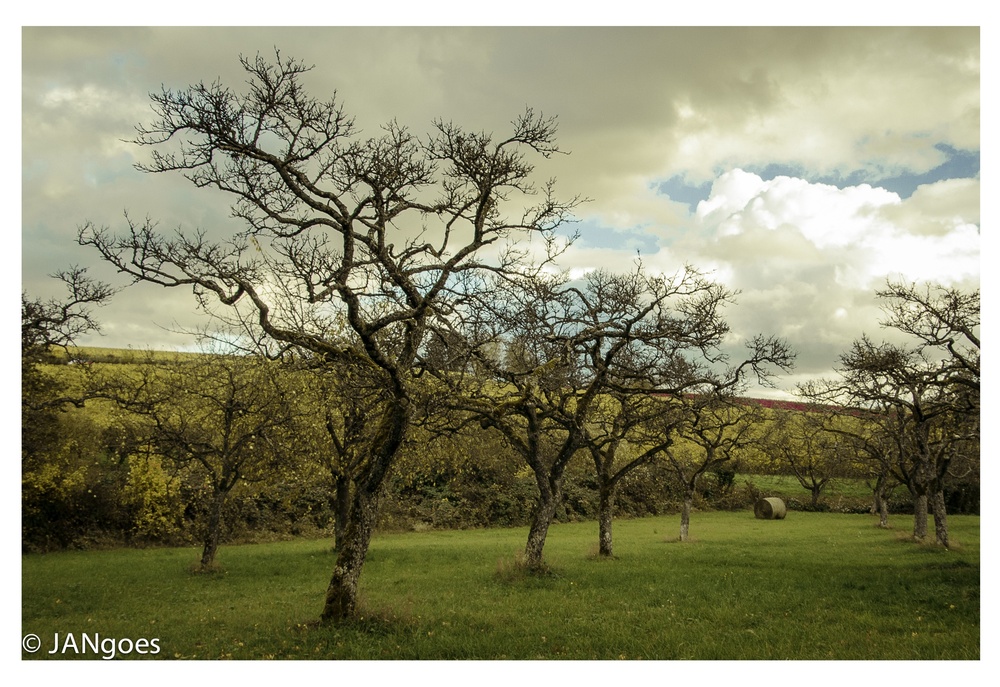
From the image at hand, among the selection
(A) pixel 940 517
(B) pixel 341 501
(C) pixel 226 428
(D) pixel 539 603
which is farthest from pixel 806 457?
(C) pixel 226 428

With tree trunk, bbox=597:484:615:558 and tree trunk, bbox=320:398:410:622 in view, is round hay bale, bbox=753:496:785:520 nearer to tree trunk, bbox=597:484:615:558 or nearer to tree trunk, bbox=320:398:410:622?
tree trunk, bbox=597:484:615:558

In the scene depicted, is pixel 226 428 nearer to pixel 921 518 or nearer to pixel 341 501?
pixel 341 501

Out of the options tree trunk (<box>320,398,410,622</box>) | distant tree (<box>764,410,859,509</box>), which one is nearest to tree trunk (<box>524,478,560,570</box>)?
tree trunk (<box>320,398,410,622</box>)

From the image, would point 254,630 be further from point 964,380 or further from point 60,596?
point 964,380

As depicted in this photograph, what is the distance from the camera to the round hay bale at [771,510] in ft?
152

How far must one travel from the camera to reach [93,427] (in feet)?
104

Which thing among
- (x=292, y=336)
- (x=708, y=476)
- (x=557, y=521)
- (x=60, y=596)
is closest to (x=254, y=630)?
(x=292, y=336)

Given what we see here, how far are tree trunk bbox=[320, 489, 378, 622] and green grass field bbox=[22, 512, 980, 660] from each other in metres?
0.39

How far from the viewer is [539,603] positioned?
14.9m

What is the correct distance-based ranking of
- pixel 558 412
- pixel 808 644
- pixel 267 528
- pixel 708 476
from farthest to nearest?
pixel 708 476
pixel 267 528
pixel 558 412
pixel 808 644

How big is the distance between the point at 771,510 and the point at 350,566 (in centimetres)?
4251

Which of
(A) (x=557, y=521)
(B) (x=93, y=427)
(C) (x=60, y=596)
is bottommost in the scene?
(A) (x=557, y=521)

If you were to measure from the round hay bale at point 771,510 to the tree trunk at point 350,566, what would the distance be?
42.2 metres

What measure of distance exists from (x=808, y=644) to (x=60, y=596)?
19.1 meters
